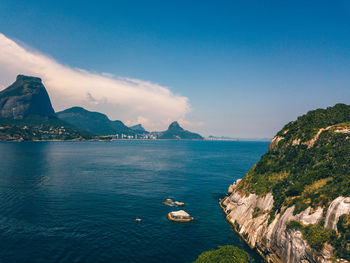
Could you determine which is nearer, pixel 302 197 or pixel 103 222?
pixel 302 197

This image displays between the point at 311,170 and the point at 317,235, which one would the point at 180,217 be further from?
the point at 311,170

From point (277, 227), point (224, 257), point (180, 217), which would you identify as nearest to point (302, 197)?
point (277, 227)

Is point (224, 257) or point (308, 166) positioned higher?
point (308, 166)

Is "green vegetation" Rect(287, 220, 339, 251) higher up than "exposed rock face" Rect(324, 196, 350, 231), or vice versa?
"exposed rock face" Rect(324, 196, 350, 231)

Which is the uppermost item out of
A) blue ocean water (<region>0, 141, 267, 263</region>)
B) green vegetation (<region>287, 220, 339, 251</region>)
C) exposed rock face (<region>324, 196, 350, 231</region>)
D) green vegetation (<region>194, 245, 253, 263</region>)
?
exposed rock face (<region>324, 196, 350, 231</region>)

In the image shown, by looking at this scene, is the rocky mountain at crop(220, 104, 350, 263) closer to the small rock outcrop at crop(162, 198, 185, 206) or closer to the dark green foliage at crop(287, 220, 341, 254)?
the dark green foliage at crop(287, 220, 341, 254)

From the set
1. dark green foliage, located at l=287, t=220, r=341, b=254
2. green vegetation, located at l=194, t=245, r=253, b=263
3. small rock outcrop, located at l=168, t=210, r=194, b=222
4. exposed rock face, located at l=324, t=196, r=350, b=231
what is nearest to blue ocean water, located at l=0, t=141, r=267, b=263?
small rock outcrop, located at l=168, t=210, r=194, b=222

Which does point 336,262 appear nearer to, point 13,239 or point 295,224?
point 295,224

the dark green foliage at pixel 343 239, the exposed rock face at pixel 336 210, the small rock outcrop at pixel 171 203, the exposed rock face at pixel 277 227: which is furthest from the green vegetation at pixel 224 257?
the small rock outcrop at pixel 171 203
